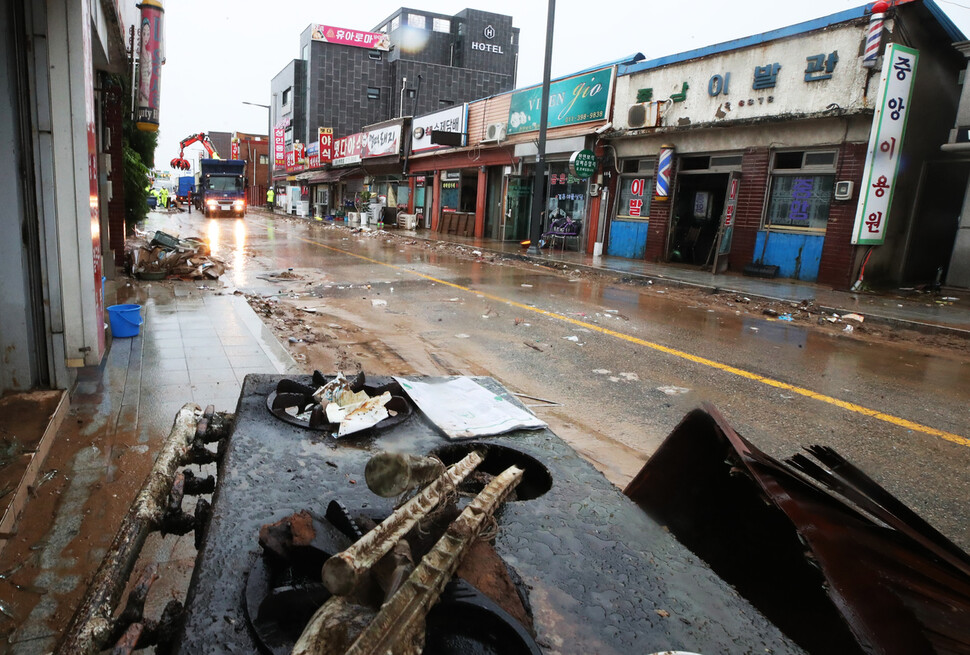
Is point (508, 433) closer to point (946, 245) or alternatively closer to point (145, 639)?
point (145, 639)

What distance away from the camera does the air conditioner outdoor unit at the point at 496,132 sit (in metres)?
23.9

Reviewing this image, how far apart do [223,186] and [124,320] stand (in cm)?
3224

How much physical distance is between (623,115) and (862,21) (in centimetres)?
683

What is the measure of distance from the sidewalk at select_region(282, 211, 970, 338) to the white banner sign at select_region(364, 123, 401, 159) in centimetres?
1743

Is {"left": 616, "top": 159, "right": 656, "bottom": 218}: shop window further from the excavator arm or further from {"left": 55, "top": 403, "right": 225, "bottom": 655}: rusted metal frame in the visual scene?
the excavator arm

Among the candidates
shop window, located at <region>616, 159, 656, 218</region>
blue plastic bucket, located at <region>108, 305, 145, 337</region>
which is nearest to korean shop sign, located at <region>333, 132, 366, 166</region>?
shop window, located at <region>616, 159, 656, 218</region>

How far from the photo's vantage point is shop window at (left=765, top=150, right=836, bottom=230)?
1375cm

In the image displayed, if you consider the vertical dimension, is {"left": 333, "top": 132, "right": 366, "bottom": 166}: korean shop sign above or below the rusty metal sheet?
above

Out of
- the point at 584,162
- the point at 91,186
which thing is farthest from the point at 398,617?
the point at 584,162

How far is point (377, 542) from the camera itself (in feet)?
3.86

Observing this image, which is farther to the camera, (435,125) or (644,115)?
(435,125)

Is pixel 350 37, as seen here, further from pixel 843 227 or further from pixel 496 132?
pixel 843 227

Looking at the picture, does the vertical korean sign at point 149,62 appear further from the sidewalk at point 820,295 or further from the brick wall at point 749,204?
the brick wall at point 749,204

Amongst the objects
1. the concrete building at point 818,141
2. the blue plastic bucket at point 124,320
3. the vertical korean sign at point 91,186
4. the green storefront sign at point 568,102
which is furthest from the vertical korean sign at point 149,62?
the green storefront sign at point 568,102
